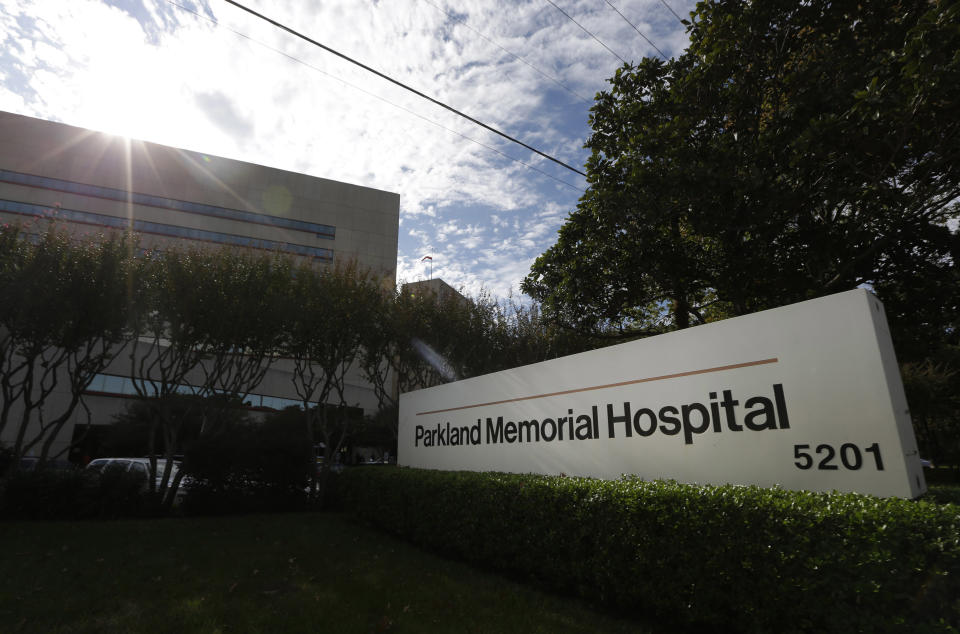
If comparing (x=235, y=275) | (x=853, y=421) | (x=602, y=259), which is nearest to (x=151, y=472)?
(x=235, y=275)

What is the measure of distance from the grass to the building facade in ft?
90.6

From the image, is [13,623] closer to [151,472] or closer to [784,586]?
[784,586]

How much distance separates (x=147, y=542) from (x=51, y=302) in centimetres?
567

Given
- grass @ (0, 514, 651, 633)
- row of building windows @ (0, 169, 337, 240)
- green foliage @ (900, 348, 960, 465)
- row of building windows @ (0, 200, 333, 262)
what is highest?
row of building windows @ (0, 169, 337, 240)

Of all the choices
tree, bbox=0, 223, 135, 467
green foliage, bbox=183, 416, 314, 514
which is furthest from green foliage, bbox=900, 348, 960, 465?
tree, bbox=0, 223, 135, 467

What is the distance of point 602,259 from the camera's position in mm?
10773

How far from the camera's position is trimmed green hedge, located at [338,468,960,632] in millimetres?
3127

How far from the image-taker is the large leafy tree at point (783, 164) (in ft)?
23.1

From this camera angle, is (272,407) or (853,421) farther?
(272,407)

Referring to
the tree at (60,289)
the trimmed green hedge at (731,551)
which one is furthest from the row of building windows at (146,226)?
the trimmed green hedge at (731,551)

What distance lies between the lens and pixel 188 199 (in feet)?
140

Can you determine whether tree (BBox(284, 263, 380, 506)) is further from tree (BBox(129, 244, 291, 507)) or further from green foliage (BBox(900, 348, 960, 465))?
green foliage (BBox(900, 348, 960, 465))

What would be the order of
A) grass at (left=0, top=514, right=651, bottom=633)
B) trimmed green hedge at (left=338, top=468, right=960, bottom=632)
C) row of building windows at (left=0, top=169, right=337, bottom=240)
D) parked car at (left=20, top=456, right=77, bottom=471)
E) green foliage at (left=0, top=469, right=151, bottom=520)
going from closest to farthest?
1. trimmed green hedge at (left=338, top=468, right=960, bottom=632)
2. grass at (left=0, top=514, right=651, bottom=633)
3. green foliage at (left=0, top=469, right=151, bottom=520)
4. parked car at (left=20, top=456, right=77, bottom=471)
5. row of building windows at (left=0, top=169, right=337, bottom=240)

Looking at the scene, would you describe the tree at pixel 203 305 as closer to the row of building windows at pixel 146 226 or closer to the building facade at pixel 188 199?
the building facade at pixel 188 199
